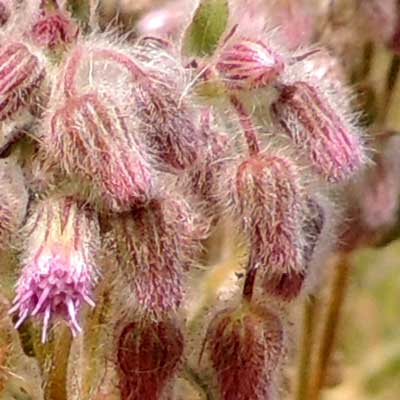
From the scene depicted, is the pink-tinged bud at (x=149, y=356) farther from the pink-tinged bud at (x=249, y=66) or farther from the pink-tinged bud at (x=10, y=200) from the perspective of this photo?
the pink-tinged bud at (x=249, y=66)

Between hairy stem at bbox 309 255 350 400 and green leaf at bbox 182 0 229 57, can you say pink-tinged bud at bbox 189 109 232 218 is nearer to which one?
green leaf at bbox 182 0 229 57

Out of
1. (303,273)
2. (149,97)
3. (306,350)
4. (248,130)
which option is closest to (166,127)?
(149,97)

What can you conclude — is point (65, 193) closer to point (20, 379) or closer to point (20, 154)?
point (20, 154)

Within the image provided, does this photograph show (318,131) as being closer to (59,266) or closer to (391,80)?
(59,266)

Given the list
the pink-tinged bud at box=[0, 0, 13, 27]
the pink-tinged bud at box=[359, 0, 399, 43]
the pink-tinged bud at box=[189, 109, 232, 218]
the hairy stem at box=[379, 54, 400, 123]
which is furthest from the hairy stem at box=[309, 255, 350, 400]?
the pink-tinged bud at box=[0, 0, 13, 27]

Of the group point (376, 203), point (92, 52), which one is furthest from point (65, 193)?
point (376, 203)

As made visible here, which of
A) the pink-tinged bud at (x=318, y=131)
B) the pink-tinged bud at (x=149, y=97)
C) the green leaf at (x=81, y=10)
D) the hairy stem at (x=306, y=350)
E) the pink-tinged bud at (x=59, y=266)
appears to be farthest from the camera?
the hairy stem at (x=306, y=350)

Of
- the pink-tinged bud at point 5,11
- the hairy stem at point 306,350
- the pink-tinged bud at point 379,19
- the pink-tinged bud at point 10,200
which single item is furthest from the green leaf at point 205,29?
the hairy stem at point 306,350
